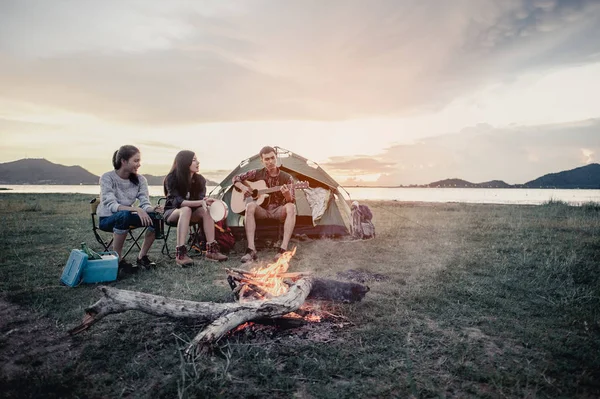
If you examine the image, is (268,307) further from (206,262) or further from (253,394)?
(206,262)

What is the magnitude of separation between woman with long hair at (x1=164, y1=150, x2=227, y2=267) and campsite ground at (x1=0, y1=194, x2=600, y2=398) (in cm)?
67

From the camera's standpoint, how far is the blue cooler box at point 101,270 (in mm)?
4695

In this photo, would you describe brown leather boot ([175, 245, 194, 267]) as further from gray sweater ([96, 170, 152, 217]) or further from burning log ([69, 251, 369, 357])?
burning log ([69, 251, 369, 357])

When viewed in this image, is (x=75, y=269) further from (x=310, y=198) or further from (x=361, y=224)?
(x=361, y=224)

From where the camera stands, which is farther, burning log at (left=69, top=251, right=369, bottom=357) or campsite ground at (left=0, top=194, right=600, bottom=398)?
burning log at (left=69, top=251, right=369, bottom=357)

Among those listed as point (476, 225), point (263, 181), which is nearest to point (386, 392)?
point (263, 181)

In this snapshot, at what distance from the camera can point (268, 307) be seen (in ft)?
9.89

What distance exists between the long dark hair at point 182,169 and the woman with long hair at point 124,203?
1.88 feet

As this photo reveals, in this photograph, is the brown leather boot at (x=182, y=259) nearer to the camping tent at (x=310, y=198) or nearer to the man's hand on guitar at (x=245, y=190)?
the man's hand on guitar at (x=245, y=190)

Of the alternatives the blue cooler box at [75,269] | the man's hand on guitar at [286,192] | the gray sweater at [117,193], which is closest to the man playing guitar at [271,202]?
the man's hand on guitar at [286,192]

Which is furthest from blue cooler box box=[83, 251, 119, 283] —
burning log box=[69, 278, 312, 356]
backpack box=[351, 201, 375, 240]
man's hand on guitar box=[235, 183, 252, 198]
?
backpack box=[351, 201, 375, 240]

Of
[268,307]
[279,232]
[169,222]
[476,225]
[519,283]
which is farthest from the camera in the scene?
[476,225]

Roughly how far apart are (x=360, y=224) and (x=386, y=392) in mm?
6241

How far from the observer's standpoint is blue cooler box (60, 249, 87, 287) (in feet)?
14.9
